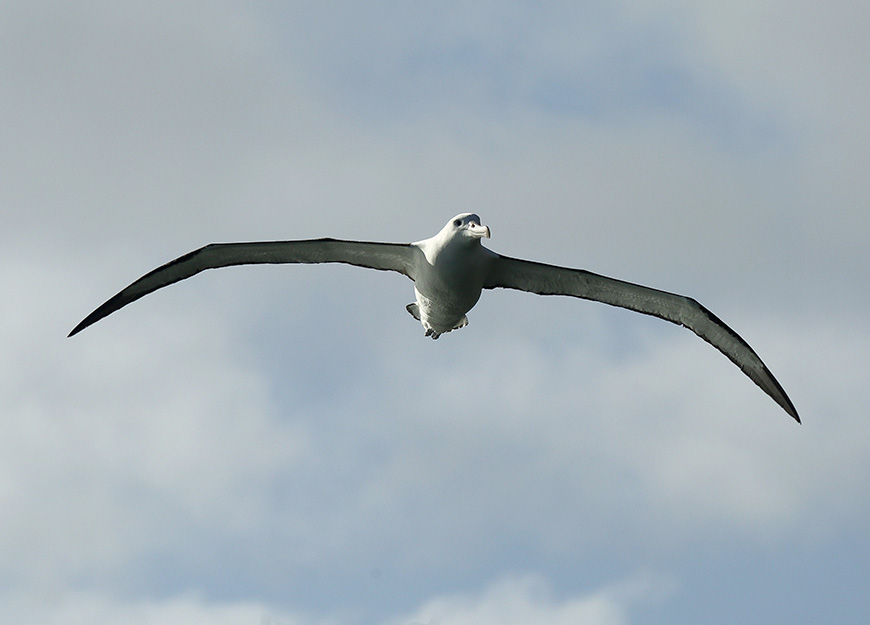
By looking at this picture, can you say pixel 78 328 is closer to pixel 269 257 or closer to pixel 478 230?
pixel 269 257

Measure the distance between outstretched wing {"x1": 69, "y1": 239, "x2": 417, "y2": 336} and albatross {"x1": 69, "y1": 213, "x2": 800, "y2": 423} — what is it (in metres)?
0.02

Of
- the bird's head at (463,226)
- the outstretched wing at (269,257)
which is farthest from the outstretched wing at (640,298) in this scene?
the outstretched wing at (269,257)

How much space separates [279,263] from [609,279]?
5.50m

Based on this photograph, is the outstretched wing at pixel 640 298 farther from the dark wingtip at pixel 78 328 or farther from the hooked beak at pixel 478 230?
the dark wingtip at pixel 78 328

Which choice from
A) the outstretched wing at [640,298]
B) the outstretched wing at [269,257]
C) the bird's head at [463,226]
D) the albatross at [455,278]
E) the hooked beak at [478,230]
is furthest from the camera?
the outstretched wing at [640,298]

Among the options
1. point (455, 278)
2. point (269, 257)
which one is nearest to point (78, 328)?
point (269, 257)

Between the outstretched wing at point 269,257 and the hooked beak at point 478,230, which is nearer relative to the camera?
the hooked beak at point 478,230

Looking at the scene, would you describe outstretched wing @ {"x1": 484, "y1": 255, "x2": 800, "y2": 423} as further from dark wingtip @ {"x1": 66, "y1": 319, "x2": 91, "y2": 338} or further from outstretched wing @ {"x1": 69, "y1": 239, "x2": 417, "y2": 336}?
dark wingtip @ {"x1": 66, "y1": 319, "x2": 91, "y2": 338}

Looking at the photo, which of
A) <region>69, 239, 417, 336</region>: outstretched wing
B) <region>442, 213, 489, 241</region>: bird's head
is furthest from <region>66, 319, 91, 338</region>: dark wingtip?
<region>442, 213, 489, 241</region>: bird's head

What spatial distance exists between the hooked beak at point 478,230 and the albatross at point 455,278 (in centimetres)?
3

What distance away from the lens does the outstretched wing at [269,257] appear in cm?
1858

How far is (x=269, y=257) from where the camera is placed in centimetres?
1898

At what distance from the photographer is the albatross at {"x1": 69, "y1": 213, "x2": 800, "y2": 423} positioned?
17.6m

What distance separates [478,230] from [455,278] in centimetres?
116
